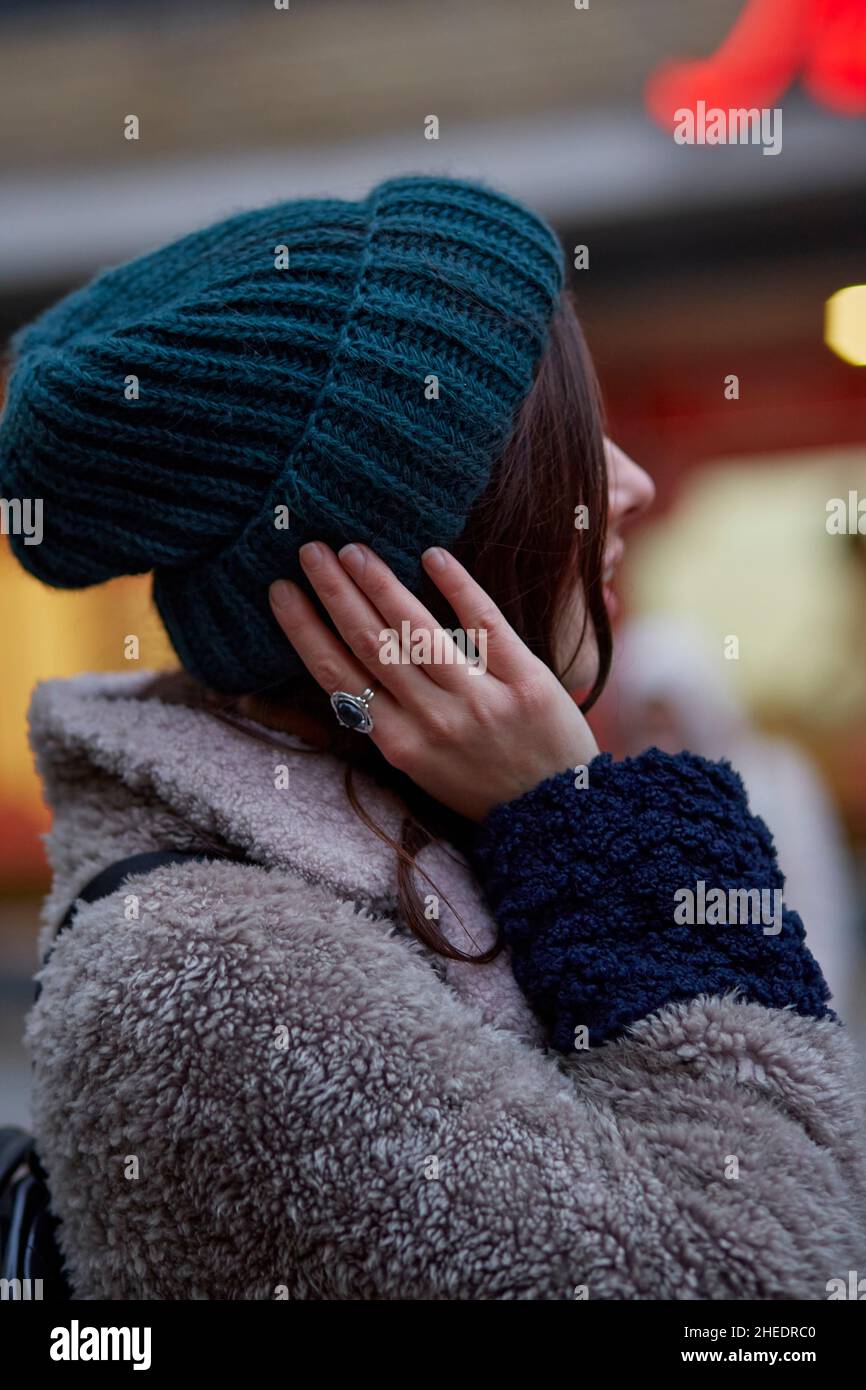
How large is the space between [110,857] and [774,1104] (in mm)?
759

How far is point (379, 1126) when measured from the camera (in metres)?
1.02

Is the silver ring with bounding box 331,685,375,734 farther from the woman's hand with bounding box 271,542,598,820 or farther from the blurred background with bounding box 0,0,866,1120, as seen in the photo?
the blurred background with bounding box 0,0,866,1120

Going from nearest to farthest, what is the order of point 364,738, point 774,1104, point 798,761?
point 774,1104, point 364,738, point 798,761

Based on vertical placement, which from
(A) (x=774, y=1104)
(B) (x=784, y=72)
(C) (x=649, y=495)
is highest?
(B) (x=784, y=72)

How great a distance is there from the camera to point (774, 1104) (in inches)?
42.8

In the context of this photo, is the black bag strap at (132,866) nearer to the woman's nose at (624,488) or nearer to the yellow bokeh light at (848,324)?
the woman's nose at (624,488)

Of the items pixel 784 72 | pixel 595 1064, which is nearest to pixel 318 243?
pixel 595 1064

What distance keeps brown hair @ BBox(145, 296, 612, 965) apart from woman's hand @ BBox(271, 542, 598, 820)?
0.08 metres

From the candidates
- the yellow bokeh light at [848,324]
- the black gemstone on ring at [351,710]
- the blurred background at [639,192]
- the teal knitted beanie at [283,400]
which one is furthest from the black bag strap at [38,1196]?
the yellow bokeh light at [848,324]

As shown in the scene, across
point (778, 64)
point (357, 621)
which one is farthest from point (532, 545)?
point (778, 64)

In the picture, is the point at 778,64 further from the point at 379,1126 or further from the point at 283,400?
the point at 379,1126

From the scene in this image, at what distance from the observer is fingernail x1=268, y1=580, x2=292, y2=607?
4.29ft
